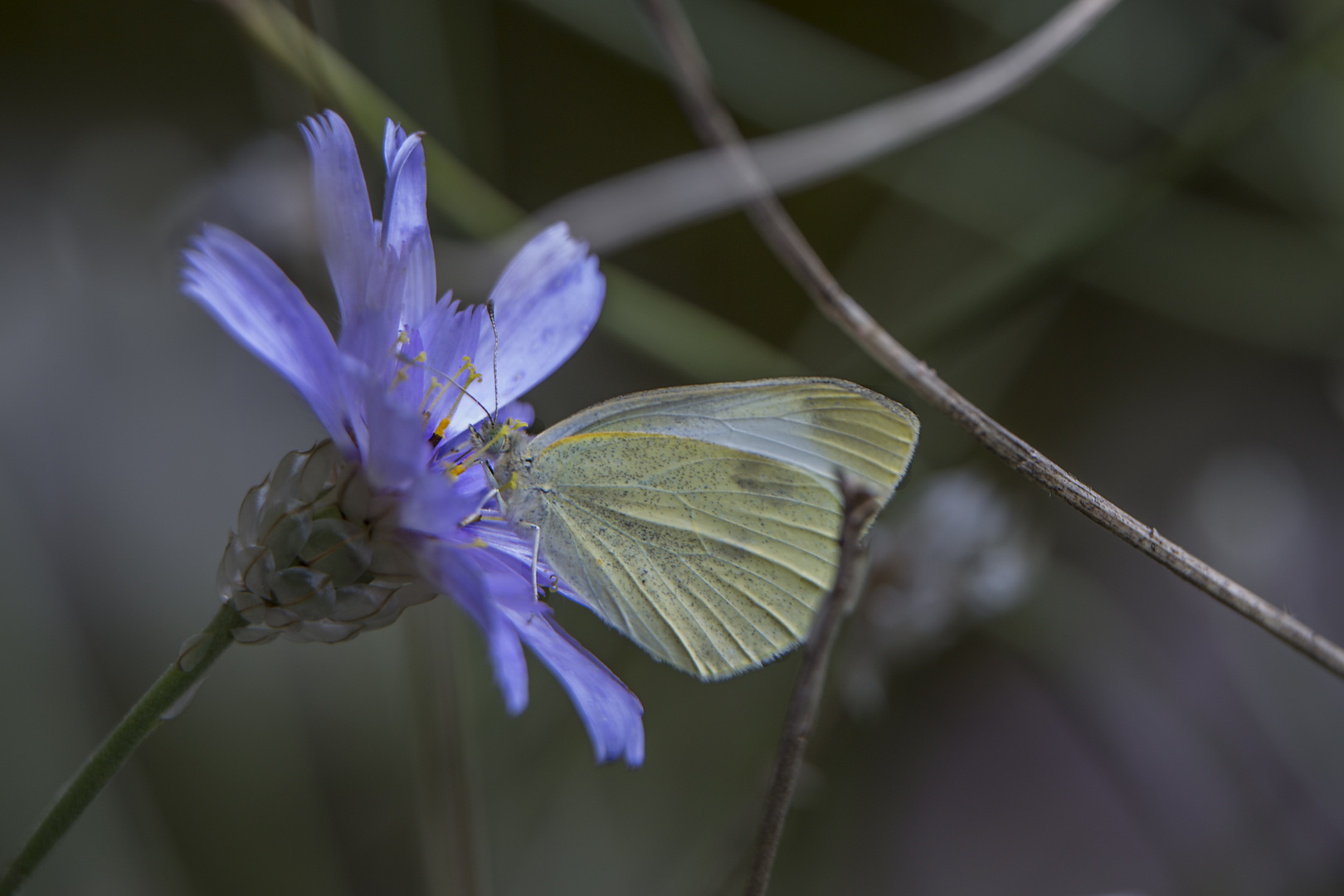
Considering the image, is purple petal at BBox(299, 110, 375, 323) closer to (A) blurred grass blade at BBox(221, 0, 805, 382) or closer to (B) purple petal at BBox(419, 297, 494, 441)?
(B) purple petal at BBox(419, 297, 494, 441)

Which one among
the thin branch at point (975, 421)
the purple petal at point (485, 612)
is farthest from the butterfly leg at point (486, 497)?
the thin branch at point (975, 421)

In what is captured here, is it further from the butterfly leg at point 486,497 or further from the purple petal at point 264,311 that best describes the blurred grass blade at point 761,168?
the purple petal at point 264,311

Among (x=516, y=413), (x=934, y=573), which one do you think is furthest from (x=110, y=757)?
(x=934, y=573)

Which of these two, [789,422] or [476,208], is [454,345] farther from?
[476,208]

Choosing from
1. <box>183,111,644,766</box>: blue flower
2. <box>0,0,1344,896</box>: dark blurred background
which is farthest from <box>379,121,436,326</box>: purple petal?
<box>0,0,1344,896</box>: dark blurred background

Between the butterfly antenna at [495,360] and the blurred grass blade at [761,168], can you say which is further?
the blurred grass blade at [761,168]
